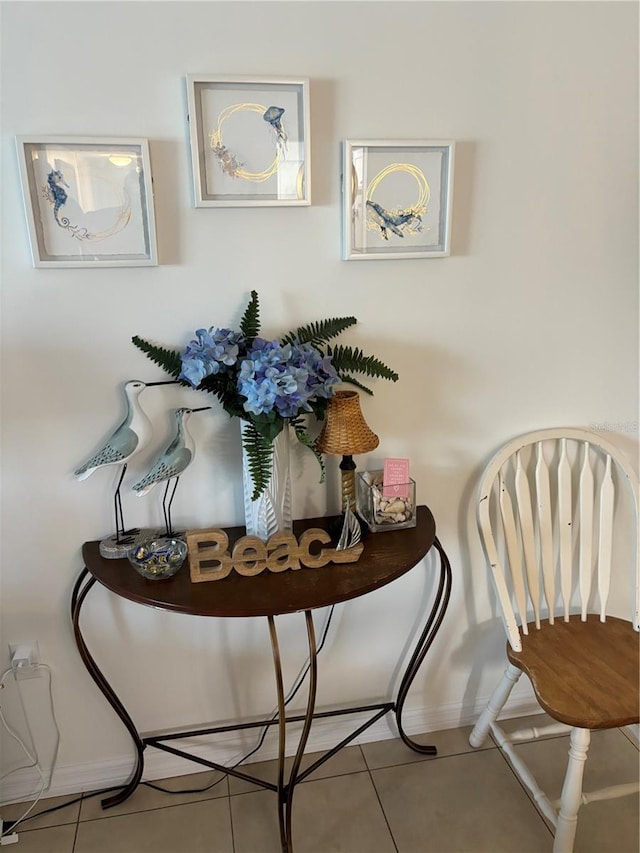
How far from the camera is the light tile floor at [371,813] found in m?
1.58

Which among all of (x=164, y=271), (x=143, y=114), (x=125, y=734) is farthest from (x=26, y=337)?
(x=125, y=734)

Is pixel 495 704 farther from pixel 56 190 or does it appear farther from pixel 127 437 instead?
pixel 56 190

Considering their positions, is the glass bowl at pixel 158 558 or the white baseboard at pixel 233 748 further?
the white baseboard at pixel 233 748

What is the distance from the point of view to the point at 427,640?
1731mm

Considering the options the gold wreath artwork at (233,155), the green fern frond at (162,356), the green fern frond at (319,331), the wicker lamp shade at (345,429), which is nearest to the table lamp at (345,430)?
the wicker lamp shade at (345,429)

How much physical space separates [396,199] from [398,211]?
27 millimetres

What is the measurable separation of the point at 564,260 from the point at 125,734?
5.65 ft

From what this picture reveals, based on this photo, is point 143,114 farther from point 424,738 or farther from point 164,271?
point 424,738

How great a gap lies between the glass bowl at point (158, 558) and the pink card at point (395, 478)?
19.6 inches

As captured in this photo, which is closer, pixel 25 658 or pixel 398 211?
pixel 398 211

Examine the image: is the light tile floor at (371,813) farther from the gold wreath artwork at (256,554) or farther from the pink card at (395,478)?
the pink card at (395,478)

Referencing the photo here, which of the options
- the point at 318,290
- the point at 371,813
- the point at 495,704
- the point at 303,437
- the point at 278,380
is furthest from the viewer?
the point at 495,704

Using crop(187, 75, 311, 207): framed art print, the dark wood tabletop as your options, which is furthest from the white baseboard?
crop(187, 75, 311, 207): framed art print

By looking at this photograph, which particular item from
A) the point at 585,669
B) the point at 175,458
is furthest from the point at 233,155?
the point at 585,669
